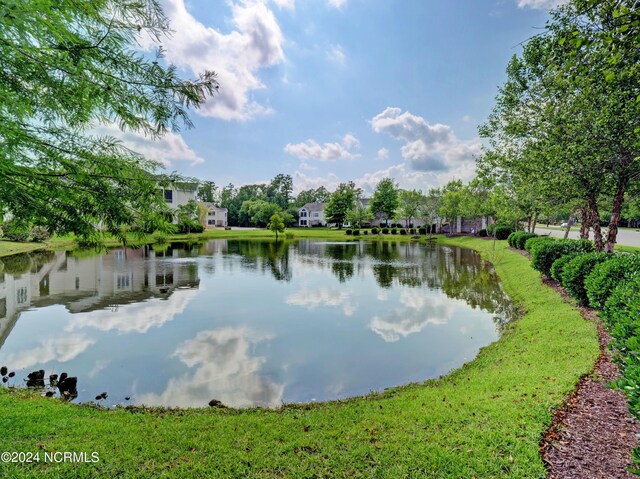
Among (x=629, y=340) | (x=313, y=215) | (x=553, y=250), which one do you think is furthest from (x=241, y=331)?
(x=313, y=215)

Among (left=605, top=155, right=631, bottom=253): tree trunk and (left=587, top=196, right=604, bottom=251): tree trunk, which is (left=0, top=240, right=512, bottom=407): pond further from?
(left=587, top=196, right=604, bottom=251): tree trunk

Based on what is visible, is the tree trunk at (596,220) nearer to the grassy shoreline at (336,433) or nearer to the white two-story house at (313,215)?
the grassy shoreline at (336,433)

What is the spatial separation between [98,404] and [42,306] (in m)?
10.0

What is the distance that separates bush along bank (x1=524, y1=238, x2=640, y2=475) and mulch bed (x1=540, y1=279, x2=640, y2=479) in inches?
25.1

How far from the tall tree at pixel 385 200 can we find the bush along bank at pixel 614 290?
5324 cm

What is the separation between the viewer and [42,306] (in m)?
14.0

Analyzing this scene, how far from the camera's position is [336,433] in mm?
4922

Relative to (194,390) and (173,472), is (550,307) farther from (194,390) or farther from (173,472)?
(173,472)

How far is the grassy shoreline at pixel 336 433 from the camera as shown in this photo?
399cm

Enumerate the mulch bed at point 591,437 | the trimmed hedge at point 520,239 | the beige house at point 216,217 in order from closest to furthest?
1. the mulch bed at point 591,437
2. the trimmed hedge at point 520,239
3. the beige house at point 216,217

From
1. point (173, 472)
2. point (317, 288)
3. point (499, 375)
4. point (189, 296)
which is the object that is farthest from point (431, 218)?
point (173, 472)

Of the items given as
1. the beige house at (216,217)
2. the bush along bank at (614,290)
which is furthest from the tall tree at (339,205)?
the bush along bank at (614,290)

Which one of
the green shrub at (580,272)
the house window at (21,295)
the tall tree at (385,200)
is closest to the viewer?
the green shrub at (580,272)

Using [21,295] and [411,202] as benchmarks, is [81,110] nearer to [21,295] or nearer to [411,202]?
[21,295]
